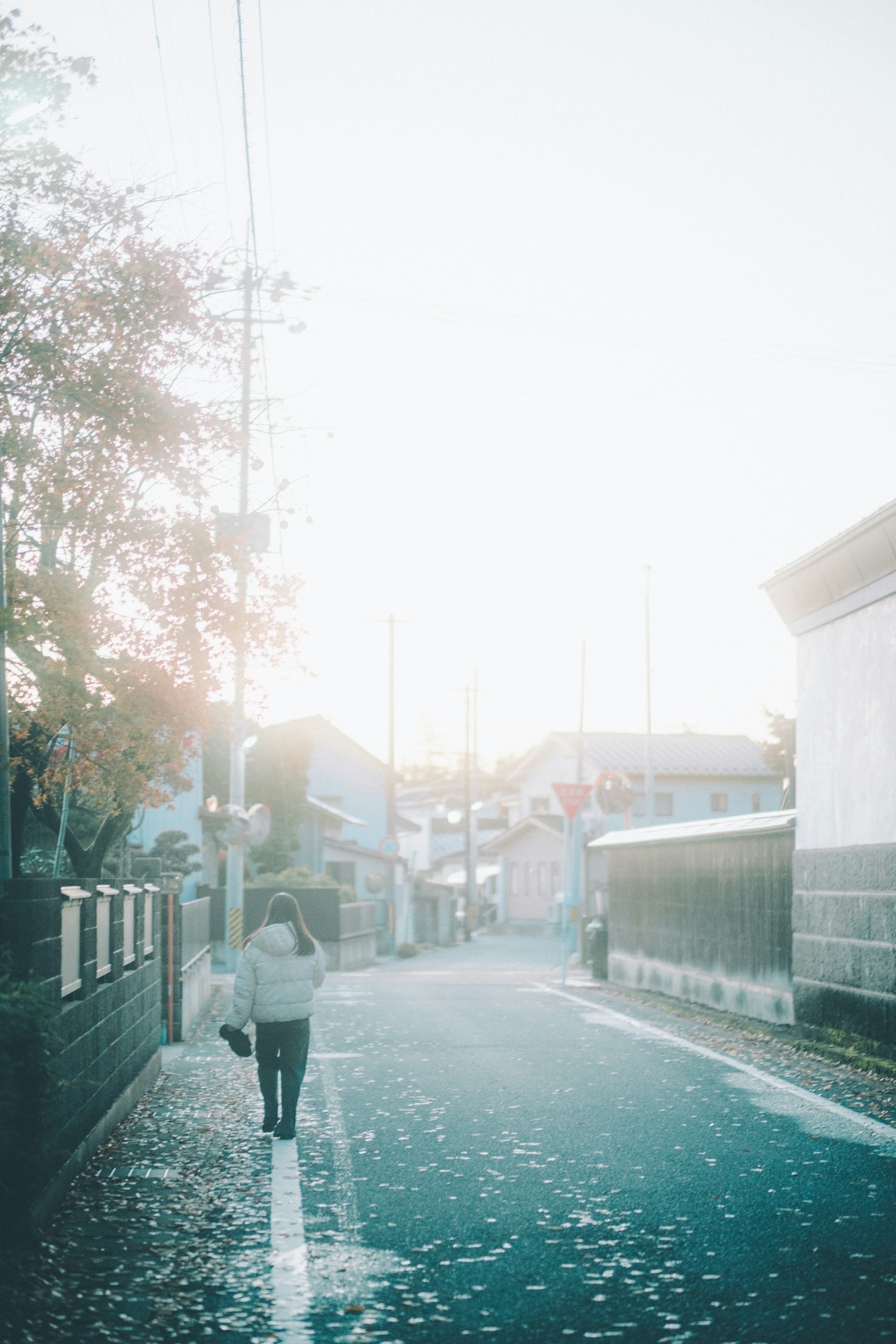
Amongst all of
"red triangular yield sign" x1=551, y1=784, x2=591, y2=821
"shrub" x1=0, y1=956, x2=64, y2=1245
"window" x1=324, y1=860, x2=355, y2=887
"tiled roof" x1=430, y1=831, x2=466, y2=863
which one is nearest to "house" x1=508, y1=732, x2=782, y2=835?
"window" x1=324, y1=860, x2=355, y2=887

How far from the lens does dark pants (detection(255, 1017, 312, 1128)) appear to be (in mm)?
8617

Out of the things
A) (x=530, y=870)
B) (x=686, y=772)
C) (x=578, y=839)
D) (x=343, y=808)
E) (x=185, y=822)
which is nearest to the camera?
(x=185, y=822)

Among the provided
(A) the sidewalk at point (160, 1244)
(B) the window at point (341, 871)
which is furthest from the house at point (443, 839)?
(A) the sidewalk at point (160, 1244)

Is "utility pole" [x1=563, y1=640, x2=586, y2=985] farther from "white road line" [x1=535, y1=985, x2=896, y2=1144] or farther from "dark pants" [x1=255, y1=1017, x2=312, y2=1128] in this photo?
"dark pants" [x1=255, y1=1017, x2=312, y2=1128]

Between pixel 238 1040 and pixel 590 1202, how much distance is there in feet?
9.50

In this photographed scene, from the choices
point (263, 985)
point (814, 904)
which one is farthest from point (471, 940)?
point (263, 985)

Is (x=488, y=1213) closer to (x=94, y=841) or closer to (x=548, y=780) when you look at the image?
(x=94, y=841)

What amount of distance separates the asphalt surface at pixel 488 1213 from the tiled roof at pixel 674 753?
1987 inches

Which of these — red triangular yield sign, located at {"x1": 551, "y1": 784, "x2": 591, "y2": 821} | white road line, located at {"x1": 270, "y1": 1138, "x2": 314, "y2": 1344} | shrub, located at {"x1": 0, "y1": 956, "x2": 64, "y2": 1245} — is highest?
red triangular yield sign, located at {"x1": 551, "y1": 784, "x2": 591, "y2": 821}

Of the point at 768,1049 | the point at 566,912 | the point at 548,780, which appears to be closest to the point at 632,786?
the point at 548,780

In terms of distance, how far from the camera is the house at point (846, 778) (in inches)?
440

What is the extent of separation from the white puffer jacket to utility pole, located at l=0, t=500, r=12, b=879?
1713mm

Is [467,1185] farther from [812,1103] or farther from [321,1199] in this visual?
[812,1103]

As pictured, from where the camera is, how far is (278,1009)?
28.3 feet
